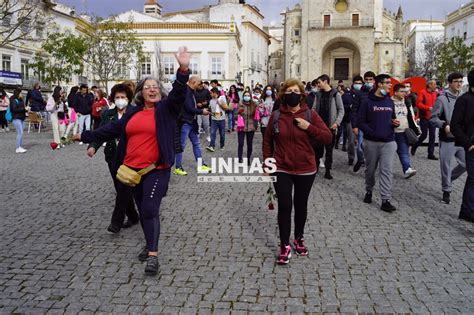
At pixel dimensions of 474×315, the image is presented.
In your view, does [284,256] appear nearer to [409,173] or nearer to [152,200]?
[152,200]

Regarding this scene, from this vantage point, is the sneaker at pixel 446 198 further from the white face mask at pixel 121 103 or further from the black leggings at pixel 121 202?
the white face mask at pixel 121 103

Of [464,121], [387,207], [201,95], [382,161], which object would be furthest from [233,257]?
[201,95]

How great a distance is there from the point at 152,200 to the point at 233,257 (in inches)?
44.8

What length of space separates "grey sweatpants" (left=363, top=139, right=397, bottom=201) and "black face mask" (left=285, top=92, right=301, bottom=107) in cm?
294

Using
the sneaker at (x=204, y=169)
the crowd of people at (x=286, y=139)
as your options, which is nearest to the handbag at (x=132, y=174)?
the crowd of people at (x=286, y=139)

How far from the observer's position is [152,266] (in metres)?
4.58

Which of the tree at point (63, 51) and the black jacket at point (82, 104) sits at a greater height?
the tree at point (63, 51)

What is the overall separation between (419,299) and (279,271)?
1.31m

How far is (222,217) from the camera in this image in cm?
677

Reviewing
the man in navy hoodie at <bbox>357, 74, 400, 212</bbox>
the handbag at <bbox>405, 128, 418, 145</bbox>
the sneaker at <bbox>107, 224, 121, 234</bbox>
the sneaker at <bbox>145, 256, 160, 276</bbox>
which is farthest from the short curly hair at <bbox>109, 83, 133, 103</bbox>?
the handbag at <bbox>405, 128, 418, 145</bbox>

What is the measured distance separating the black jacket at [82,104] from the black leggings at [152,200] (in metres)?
11.3

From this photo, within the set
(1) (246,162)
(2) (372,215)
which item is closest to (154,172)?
(2) (372,215)

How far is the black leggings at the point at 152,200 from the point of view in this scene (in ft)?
15.2

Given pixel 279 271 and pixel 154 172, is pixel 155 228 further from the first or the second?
pixel 279 271
